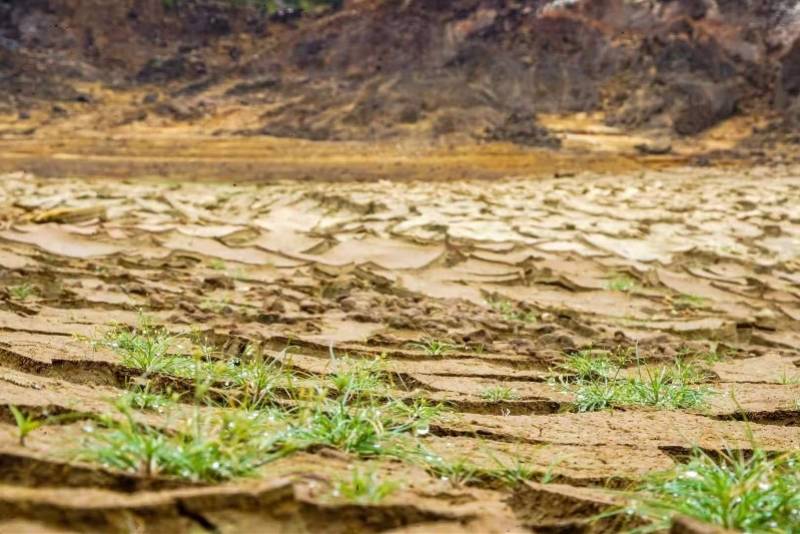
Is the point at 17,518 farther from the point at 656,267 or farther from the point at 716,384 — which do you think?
the point at 656,267

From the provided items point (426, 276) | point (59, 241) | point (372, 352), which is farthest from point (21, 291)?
point (426, 276)

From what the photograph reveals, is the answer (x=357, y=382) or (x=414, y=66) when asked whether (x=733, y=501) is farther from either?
(x=414, y=66)

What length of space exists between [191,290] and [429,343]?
1547 millimetres

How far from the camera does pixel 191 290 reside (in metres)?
4.62

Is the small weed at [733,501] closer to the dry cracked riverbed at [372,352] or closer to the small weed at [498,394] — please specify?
the dry cracked riverbed at [372,352]

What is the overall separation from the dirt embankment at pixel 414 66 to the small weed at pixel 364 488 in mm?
15978

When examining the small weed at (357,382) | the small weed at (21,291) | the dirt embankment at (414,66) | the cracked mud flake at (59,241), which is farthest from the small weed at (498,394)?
the dirt embankment at (414,66)

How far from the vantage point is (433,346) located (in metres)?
3.51

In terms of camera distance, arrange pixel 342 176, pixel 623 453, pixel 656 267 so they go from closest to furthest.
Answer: pixel 623 453
pixel 656 267
pixel 342 176

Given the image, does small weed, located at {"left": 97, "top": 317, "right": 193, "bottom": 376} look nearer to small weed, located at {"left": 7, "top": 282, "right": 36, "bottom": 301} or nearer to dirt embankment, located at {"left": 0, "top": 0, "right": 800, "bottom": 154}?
small weed, located at {"left": 7, "top": 282, "right": 36, "bottom": 301}

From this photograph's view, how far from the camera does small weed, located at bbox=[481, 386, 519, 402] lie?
263cm

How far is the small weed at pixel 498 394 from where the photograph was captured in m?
2.63

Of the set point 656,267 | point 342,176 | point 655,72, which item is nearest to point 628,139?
point 655,72

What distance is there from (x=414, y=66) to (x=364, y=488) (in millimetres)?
22021
